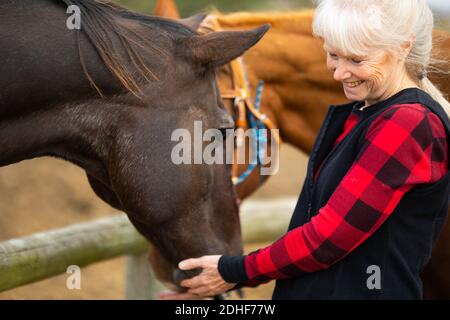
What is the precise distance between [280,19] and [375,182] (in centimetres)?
217

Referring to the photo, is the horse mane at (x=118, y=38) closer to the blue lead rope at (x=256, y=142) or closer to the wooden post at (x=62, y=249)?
the wooden post at (x=62, y=249)

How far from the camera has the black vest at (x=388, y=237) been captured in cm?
209

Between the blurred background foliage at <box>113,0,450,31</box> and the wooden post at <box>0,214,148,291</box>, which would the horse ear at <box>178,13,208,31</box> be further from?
the wooden post at <box>0,214,148,291</box>

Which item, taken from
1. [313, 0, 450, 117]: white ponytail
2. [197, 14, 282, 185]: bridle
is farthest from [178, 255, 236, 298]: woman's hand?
[197, 14, 282, 185]: bridle

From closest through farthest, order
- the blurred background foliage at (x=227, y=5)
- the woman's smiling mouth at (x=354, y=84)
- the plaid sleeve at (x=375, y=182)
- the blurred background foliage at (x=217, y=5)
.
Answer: the plaid sleeve at (x=375, y=182) < the woman's smiling mouth at (x=354, y=84) < the blurred background foliage at (x=217, y=5) < the blurred background foliage at (x=227, y=5)

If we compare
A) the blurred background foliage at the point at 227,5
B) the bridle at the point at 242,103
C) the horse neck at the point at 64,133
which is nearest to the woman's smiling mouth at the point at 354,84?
the horse neck at the point at 64,133

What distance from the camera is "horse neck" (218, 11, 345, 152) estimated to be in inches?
151

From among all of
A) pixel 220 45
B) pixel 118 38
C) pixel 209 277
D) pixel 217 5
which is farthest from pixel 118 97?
pixel 217 5

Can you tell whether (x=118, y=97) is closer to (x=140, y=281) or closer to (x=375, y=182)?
(x=375, y=182)

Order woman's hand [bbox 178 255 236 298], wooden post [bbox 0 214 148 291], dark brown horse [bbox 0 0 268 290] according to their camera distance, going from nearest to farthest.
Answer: dark brown horse [bbox 0 0 268 290]
woman's hand [bbox 178 255 236 298]
wooden post [bbox 0 214 148 291]

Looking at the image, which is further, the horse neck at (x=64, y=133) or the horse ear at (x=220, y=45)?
the horse ear at (x=220, y=45)

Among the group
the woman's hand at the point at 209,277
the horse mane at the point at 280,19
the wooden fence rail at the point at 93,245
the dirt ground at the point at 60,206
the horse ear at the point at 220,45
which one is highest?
the horse mane at the point at 280,19

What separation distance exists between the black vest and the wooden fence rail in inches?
56.8
